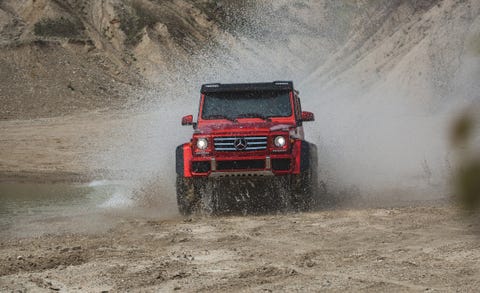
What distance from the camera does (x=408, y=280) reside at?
5125 millimetres

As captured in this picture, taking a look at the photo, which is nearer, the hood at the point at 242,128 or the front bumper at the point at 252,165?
the front bumper at the point at 252,165

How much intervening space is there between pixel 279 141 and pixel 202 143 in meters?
1.03

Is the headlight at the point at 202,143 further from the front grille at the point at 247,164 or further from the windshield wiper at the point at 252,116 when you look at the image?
the windshield wiper at the point at 252,116

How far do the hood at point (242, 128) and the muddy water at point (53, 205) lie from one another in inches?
75.9

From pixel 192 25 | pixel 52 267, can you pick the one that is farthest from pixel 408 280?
pixel 192 25

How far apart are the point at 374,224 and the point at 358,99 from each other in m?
23.0

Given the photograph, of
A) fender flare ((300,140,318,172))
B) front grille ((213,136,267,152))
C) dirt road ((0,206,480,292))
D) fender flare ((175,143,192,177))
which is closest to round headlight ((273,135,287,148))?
front grille ((213,136,267,152))

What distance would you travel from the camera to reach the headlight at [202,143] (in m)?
9.72

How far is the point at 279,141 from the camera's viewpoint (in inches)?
381

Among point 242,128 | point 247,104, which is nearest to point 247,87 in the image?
point 247,104

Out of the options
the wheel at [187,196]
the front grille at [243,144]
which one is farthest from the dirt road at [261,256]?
the front grille at [243,144]

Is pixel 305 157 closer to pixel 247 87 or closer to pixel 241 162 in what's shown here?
pixel 241 162

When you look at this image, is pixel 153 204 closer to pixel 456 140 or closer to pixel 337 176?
pixel 337 176

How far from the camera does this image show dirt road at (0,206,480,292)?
5242 mm
